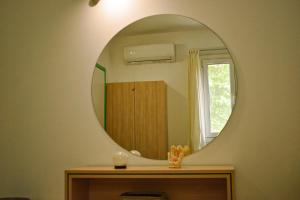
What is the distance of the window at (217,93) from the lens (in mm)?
1788

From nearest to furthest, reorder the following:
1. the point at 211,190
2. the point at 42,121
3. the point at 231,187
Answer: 1. the point at 231,187
2. the point at 211,190
3. the point at 42,121

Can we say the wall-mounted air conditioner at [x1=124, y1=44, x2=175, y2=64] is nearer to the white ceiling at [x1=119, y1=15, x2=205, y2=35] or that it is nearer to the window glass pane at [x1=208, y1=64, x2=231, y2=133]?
the white ceiling at [x1=119, y1=15, x2=205, y2=35]

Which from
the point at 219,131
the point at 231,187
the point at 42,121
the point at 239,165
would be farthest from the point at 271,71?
the point at 42,121

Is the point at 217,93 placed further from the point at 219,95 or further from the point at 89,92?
the point at 89,92

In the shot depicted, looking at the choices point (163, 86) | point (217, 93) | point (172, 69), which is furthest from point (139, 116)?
point (217, 93)

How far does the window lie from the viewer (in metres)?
1.79

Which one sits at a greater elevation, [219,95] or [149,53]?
[149,53]

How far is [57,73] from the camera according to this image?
2.06 metres

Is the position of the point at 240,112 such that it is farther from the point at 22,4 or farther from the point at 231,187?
the point at 22,4

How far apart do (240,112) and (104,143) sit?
0.84m

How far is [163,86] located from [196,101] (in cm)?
22

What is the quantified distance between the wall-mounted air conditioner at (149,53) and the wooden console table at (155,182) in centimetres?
65

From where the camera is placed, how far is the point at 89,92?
6.55ft

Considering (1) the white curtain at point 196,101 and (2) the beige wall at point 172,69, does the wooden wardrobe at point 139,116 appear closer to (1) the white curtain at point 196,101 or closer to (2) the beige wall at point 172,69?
(2) the beige wall at point 172,69
